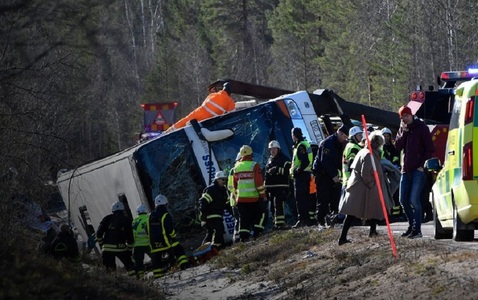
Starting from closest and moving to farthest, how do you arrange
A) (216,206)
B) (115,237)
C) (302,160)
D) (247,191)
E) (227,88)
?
(302,160) → (115,237) → (247,191) → (216,206) → (227,88)

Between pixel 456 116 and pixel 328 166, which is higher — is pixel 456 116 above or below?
above

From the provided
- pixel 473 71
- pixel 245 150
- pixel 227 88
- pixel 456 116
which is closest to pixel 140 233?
pixel 245 150

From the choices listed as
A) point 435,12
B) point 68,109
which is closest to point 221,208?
point 68,109

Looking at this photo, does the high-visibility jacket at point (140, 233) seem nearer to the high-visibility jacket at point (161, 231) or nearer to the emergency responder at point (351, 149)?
the high-visibility jacket at point (161, 231)

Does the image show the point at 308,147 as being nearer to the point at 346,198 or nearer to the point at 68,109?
the point at 346,198

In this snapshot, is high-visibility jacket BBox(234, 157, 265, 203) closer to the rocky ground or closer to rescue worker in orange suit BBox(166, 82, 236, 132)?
the rocky ground

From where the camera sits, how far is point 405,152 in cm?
1717

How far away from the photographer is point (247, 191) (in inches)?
914

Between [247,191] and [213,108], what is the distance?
4.67 meters

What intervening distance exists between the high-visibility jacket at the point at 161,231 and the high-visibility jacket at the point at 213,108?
530 centimetres

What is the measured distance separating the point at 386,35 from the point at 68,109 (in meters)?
30.8

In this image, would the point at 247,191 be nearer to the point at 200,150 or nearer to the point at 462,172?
the point at 200,150

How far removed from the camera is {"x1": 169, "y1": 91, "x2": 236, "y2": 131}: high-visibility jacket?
27375 mm

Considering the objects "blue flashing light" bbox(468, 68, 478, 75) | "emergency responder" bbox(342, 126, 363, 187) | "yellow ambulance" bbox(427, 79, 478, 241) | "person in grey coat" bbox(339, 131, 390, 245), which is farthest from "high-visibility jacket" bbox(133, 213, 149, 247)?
"yellow ambulance" bbox(427, 79, 478, 241)
